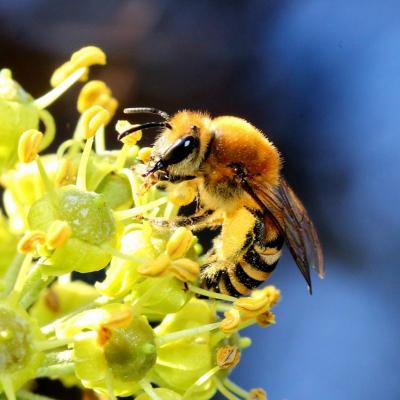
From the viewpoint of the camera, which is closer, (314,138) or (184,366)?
(184,366)

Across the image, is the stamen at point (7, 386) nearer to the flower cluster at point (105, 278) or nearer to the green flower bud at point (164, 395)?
the flower cluster at point (105, 278)

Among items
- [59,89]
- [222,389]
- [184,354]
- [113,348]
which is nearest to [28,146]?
[59,89]

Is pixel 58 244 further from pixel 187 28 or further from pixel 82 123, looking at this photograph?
pixel 187 28

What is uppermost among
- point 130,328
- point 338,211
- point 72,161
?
point 72,161

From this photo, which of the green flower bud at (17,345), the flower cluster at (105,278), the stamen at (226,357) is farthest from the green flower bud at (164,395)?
the green flower bud at (17,345)

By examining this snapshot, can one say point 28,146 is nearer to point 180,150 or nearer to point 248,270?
point 180,150

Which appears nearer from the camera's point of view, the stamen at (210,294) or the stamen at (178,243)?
the stamen at (178,243)

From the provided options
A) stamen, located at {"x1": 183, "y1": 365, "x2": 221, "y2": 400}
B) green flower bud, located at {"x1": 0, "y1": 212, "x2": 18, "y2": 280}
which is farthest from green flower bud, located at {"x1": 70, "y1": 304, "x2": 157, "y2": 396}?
green flower bud, located at {"x1": 0, "y1": 212, "x2": 18, "y2": 280}

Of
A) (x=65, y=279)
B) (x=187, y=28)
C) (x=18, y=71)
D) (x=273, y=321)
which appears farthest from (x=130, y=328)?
(x=187, y=28)
